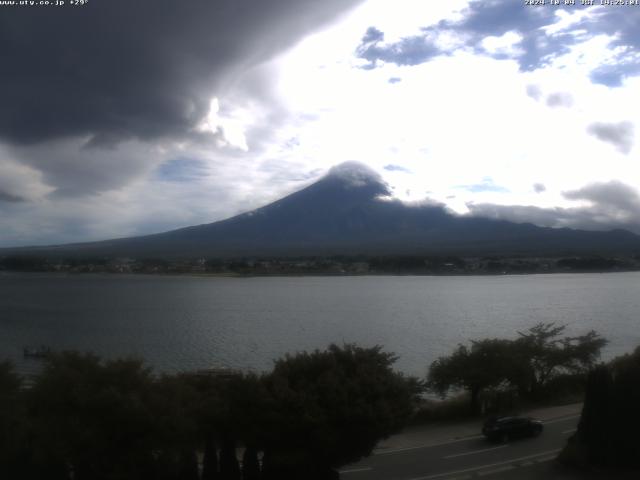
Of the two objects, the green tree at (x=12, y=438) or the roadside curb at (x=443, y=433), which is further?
the roadside curb at (x=443, y=433)

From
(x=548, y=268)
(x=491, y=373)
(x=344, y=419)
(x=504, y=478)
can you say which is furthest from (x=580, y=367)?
(x=548, y=268)

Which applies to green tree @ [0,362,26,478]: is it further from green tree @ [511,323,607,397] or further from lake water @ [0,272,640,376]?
lake water @ [0,272,640,376]

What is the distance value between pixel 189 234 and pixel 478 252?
2960 inches

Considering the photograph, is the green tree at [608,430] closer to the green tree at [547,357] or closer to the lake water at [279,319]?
the green tree at [547,357]

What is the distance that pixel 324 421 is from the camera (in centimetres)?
872

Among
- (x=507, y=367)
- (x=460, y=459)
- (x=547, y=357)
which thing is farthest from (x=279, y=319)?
(x=460, y=459)

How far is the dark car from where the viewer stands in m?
12.0

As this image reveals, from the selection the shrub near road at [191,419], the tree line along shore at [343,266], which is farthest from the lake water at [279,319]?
the tree line along shore at [343,266]

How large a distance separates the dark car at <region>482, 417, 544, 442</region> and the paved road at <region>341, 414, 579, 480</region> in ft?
0.42

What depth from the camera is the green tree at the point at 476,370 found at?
52.5 feet

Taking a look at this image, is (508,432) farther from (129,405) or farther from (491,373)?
(129,405)

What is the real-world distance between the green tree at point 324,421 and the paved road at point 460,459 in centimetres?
138

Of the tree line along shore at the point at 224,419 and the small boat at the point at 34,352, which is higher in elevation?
the tree line along shore at the point at 224,419

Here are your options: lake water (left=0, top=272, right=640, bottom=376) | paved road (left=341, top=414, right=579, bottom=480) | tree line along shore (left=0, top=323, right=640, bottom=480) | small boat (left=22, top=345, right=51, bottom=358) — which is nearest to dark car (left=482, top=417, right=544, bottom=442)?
paved road (left=341, top=414, right=579, bottom=480)
